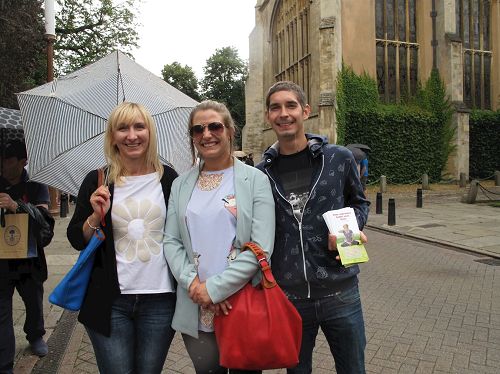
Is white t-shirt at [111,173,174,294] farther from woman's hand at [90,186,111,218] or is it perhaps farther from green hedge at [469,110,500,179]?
green hedge at [469,110,500,179]

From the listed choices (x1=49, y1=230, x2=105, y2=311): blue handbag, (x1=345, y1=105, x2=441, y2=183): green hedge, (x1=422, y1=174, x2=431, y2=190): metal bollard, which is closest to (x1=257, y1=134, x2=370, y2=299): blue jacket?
(x1=49, y1=230, x2=105, y2=311): blue handbag

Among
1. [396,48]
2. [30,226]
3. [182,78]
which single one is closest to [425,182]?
[396,48]

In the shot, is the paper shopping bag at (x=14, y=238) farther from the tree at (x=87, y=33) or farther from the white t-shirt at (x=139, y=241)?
the tree at (x=87, y=33)

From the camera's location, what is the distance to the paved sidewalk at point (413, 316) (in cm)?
362

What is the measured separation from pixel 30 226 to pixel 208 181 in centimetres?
188

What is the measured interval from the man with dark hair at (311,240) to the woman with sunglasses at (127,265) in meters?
0.60

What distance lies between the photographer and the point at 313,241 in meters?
2.16

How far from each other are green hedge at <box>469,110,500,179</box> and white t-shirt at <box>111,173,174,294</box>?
1059 inches

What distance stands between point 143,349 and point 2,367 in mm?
1525

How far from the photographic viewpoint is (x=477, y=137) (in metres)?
25.4

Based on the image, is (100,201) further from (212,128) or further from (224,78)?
(224,78)

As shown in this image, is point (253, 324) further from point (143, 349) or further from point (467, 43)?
point (467, 43)

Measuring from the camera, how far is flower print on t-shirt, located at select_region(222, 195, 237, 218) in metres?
2.00

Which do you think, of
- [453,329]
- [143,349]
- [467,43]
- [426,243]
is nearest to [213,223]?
Answer: [143,349]
